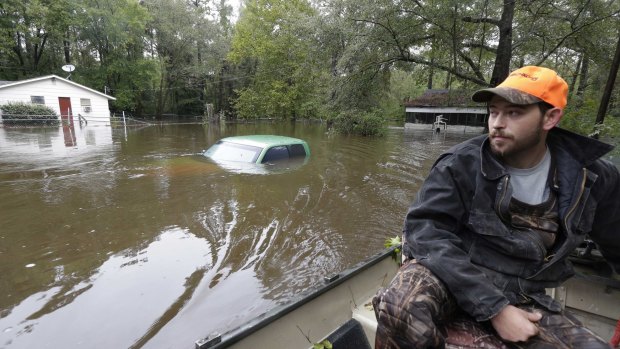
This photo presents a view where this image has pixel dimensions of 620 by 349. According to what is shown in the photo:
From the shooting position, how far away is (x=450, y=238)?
156 centimetres

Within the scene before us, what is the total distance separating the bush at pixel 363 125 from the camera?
66.7ft

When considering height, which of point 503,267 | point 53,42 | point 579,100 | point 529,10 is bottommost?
point 503,267

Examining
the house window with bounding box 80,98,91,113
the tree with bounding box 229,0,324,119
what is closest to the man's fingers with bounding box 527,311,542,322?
the tree with bounding box 229,0,324,119

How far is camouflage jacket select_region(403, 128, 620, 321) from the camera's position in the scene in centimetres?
156

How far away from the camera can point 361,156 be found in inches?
560

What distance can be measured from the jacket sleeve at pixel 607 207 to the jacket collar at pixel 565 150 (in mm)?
94

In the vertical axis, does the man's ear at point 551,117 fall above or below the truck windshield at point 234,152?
above

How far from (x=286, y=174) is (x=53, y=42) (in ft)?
105

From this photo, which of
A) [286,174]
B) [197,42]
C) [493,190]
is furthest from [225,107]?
[493,190]

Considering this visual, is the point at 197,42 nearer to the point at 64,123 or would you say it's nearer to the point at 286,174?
the point at 64,123

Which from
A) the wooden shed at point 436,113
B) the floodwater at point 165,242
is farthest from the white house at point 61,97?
the wooden shed at point 436,113

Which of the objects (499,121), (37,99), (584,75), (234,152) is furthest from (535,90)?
(37,99)

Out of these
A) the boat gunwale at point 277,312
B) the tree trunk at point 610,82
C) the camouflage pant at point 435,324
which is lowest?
the boat gunwale at point 277,312

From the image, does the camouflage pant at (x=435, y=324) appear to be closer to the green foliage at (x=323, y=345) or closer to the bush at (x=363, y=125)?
the green foliage at (x=323, y=345)
